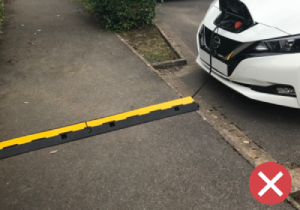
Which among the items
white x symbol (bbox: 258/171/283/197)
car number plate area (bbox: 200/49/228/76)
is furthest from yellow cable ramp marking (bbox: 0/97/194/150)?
white x symbol (bbox: 258/171/283/197)

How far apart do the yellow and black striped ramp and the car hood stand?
1.51 metres

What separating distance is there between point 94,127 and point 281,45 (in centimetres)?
257

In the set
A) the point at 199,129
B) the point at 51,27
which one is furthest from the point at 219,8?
the point at 51,27

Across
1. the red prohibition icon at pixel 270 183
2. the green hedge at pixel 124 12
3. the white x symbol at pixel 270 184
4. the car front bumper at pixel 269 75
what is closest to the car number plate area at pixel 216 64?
the car front bumper at pixel 269 75

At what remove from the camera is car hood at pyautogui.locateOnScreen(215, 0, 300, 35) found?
3509mm

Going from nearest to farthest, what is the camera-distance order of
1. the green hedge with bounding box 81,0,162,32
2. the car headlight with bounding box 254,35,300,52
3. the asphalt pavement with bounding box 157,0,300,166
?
1. the car headlight with bounding box 254,35,300,52
2. the asphalt pavement with bounding box 157,0,300,166
3. the green hedge with bounding box 81,0,162,32

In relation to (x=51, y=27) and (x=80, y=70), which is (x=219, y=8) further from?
(x=51, y=27)

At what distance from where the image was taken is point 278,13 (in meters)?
3.68

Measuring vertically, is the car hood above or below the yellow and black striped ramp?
above

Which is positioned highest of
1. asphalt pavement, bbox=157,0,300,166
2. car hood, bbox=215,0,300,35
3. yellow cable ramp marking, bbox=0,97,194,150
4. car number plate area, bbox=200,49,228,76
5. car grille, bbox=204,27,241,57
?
car hood, bbox=215,0,300,35

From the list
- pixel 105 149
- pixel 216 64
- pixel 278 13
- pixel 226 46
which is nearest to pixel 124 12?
pixel 216 64

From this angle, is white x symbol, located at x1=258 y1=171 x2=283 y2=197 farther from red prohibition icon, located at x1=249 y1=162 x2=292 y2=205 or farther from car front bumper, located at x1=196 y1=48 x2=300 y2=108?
car front bumper, located at x1=196 y1=48 x2=300 y2=108

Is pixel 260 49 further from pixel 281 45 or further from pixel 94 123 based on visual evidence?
pixel 94 123

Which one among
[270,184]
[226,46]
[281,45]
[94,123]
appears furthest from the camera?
[94,123]
